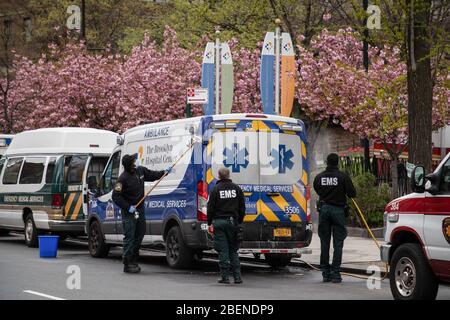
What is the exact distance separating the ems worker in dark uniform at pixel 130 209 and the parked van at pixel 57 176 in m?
5.73

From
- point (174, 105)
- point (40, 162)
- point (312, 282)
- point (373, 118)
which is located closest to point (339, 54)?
point (373, 118)

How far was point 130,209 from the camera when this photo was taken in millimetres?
17562

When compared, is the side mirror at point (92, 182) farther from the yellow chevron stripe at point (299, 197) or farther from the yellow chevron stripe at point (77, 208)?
the yellow chevron stripe at point (299, 197)

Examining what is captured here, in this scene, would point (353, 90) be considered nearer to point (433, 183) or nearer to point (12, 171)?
point (12, 171)

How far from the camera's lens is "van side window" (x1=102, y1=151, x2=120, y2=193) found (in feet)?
69.3

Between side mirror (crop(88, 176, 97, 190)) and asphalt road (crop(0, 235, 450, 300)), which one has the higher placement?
side mirror (crop(88, 176, 97, 190))

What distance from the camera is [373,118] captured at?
27.6 meters

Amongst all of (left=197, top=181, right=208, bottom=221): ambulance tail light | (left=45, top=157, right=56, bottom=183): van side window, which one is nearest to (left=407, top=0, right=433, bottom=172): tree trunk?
(left=197, top=181, right=208, bottom=221): ambulance tail light

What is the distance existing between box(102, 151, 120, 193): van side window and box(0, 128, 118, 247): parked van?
2.03 meters

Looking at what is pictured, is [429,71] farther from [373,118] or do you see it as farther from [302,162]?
[373,118]

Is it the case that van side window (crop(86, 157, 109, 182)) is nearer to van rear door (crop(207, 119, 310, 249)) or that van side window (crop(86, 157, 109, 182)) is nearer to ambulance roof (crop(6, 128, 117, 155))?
ambulance roof (crop(6, 128, 117, 155))

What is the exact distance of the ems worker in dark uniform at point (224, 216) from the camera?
52.3ft

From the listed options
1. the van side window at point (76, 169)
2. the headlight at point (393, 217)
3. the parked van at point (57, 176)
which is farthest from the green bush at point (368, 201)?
the headlight at point (393, 217)

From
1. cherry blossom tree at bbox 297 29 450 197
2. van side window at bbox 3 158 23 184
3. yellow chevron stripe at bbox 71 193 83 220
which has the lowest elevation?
yellow chevron stripe at bbox 71 193 83 220
